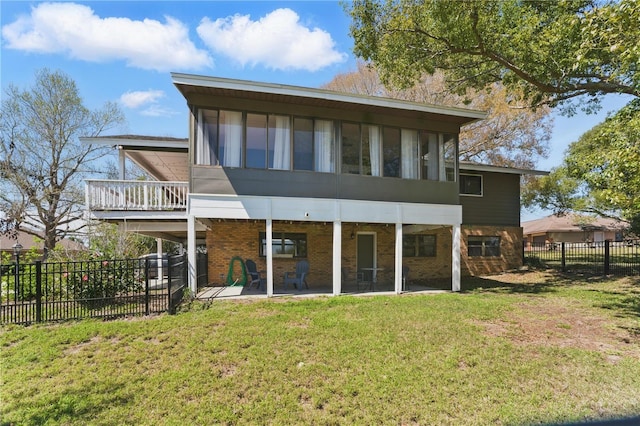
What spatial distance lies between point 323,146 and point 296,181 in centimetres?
140

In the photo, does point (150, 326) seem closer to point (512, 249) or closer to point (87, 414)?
point (87, 414)

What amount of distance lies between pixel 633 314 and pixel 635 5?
6.69 metres

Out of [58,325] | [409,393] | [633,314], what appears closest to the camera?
[409,393]

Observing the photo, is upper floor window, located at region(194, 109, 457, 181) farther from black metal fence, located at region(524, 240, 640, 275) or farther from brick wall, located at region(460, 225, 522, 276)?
black metal fence, located at region(524, 240, 640, 275)

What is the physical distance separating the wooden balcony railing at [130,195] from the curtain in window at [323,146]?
14.3 feet

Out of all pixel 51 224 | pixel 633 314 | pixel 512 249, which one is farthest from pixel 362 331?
pixel 51 224

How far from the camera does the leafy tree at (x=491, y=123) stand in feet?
63.3

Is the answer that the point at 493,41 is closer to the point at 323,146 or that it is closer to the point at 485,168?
the point at 323,146

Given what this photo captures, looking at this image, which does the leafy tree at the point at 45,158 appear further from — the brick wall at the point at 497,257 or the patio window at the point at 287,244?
the brick wall at the point at 497,257

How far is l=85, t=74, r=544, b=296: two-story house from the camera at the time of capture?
9125mm

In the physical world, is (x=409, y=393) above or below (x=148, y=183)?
below

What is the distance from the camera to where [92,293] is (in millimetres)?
7664

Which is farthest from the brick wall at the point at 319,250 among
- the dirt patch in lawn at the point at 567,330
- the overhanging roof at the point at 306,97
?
the dirt patch in lawn at the point at 567,330

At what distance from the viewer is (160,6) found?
8141mm
